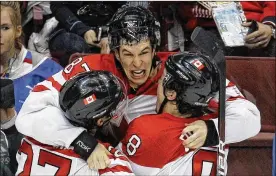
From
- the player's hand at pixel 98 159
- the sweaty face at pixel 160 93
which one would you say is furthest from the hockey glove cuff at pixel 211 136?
the player's hand at pixel 98 159

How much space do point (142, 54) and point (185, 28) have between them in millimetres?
502

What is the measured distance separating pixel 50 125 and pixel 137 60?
10.2 inches

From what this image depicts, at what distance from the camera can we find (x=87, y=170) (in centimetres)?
138

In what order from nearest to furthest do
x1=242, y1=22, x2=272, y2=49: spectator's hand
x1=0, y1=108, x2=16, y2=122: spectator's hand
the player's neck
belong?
the player's neck
x1=0, y1=108, x2=16, y2=122: spectator's hand
x1=242, y1=22, x2=272, y2=49: spectator's hand

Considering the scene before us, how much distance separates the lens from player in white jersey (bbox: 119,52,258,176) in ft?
4.56

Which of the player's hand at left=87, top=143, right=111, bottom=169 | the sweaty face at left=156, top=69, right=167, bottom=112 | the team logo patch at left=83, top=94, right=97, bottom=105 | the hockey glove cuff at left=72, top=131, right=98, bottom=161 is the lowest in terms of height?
the player's hand at left=87, top=143, right=111, bottom=169

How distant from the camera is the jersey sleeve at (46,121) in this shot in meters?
1.39

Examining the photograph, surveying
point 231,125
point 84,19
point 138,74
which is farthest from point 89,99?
point 84,19

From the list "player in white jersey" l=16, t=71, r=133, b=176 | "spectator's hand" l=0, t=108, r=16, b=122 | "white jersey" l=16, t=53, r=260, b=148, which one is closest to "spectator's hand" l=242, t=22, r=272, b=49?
A: "white jersey" l=16, t=53, r=260, b=148

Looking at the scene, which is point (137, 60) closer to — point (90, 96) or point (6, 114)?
point (90, 96)

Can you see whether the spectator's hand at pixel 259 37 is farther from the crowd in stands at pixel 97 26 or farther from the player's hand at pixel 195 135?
the player's hand at pixel 195 135

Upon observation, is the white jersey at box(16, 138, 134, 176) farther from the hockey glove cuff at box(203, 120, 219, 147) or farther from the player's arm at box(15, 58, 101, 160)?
the hockey glove cuff at box(203, 120, 219, 147)

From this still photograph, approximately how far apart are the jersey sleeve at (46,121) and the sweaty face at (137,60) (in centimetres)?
16

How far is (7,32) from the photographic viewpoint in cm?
174
